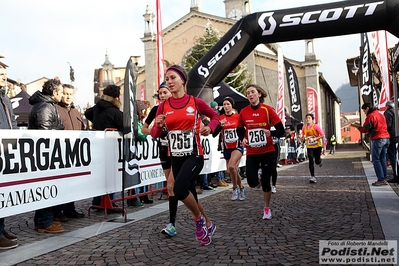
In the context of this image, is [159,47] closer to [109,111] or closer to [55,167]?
[109,111]

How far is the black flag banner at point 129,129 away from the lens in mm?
6977

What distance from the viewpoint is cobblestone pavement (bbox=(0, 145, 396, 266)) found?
4484mm

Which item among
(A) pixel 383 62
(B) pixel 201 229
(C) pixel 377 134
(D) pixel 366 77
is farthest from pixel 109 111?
(D) pixel 366 77

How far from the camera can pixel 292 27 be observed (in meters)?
9.25

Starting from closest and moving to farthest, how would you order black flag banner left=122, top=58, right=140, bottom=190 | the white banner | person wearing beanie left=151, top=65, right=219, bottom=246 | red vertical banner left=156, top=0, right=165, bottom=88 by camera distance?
person wearing beanie left=151, top=65, right=219, bottom=246, the white banner, black flag banner left=122, top=58, right=140, bottom=190, red vertical banner left=156, top=0, right=165, bottom=88

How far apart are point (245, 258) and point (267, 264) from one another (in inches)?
12.2

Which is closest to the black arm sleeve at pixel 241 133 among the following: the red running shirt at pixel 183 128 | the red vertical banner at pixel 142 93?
the red running shirt at pixel 183 128

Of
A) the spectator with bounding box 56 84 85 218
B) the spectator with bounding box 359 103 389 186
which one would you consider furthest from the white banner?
the spectator with bounding box 359 103 389 186

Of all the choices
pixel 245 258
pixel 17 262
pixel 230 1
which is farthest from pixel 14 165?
pixel 230 1

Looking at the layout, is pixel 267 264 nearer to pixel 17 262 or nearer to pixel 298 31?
pixel 17 262

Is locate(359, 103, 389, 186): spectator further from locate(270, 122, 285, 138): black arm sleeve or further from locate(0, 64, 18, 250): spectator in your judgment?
locate(0, 64, 18, 250): spectator

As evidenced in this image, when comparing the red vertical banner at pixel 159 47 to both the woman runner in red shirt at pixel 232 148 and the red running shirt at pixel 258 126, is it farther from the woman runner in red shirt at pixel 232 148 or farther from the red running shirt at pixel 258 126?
the red running shirt at pixel 258 126

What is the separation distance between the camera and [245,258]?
4.39 meters

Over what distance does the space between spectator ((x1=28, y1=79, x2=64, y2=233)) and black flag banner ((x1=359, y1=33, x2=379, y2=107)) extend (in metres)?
12.1
